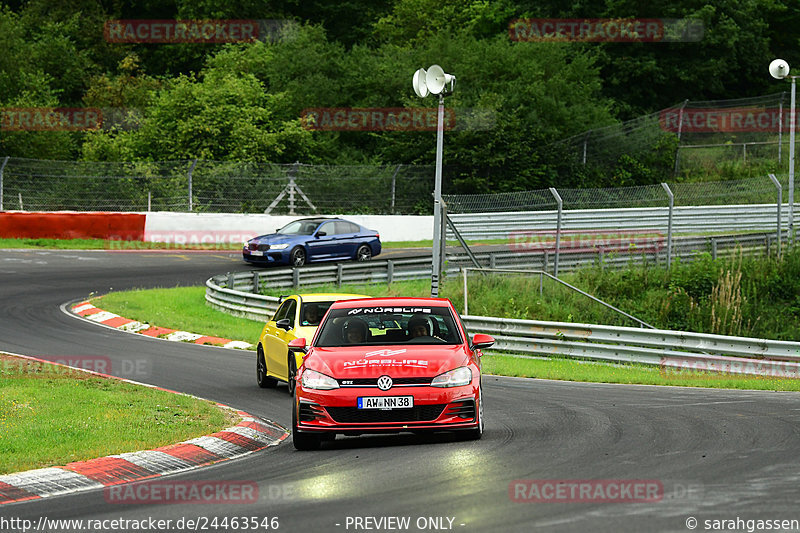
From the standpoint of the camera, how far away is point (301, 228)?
34.1m

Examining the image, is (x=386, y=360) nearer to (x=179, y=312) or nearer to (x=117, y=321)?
(x=117, y=321)

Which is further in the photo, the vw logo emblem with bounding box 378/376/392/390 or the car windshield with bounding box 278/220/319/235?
the car windshield with bounding box 278/220/319/235

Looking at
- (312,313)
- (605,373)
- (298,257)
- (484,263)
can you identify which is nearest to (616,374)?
(605,373)

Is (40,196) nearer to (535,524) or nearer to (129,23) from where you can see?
(535,524)

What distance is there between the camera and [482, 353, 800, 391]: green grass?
55.9 ft

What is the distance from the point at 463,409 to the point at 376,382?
→ 0.84 metres

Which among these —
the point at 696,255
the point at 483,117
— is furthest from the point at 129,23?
the point at 696,255

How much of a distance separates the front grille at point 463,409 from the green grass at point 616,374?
23.4ft

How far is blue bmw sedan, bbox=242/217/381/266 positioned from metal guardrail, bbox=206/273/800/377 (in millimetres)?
12137

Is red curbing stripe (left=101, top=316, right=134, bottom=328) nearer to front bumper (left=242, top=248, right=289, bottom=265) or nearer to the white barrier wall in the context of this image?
front bumper (left=242, top=248, right=289, bottom=265)

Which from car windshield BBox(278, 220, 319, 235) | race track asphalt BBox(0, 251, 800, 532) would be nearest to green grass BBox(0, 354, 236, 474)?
race track asphalt BBox(0, 251, 800, 532)

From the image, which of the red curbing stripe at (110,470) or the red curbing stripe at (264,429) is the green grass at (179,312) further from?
the red curbing stripe at (110,470)

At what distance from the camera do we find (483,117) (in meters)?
46.9

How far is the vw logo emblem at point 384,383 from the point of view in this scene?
33.9ft
